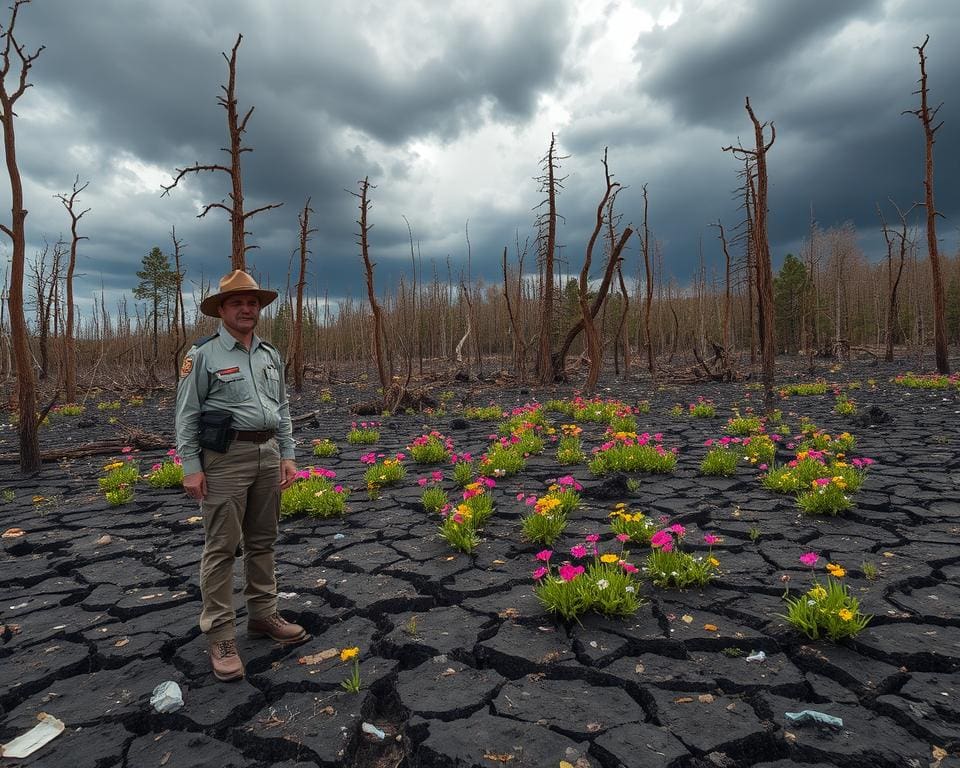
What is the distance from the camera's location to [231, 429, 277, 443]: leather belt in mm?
2704

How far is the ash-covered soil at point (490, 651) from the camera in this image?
2135 millimetres

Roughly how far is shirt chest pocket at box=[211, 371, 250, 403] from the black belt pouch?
11cm

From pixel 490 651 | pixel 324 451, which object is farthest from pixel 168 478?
pixel 490 651

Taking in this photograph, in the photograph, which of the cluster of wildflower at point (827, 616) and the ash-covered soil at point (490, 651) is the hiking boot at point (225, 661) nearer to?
the ash-covered soil at point (490, 651)

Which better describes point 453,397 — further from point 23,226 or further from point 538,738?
point 538,738

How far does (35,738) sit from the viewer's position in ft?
7.47

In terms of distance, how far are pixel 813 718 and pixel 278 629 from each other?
264 cm

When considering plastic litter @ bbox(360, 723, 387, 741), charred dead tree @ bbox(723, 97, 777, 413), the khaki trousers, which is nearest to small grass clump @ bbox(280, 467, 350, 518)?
the khaki trousers

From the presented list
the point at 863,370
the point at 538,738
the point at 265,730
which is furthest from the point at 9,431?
the point at 863,370

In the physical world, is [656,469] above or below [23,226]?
below

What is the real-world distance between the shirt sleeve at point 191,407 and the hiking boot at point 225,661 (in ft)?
2.97

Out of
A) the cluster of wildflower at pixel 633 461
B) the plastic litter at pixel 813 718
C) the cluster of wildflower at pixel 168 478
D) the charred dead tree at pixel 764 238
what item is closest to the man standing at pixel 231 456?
the plastic litter at pixel 813 718

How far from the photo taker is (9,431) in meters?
11.3

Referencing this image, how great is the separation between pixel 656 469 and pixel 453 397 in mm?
10128
